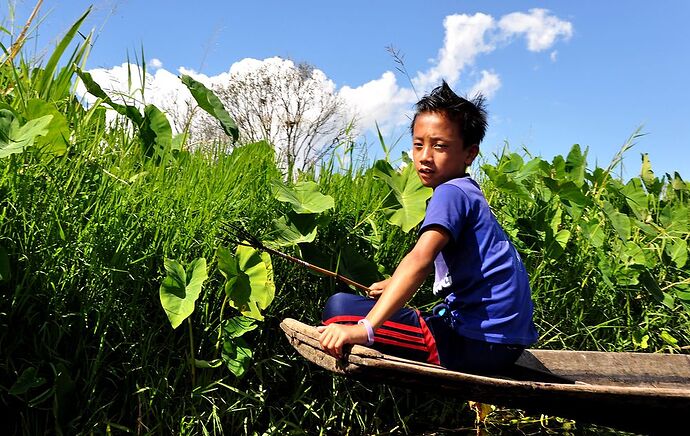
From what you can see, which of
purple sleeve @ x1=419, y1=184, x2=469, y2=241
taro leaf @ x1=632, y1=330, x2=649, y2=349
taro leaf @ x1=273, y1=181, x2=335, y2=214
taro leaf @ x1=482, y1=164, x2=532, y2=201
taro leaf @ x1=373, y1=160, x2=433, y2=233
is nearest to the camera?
purple sleeve @ x1=419, y1=184, x2=469, y2=241

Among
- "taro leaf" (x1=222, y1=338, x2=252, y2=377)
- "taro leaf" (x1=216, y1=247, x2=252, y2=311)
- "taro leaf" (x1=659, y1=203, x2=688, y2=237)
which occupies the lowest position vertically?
"taro leaf" (x1=222, y1=338, x2=252, y2=377)

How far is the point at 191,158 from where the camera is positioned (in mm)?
2326

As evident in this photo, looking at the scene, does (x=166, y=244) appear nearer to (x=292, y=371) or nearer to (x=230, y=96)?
(x=292, y=371)

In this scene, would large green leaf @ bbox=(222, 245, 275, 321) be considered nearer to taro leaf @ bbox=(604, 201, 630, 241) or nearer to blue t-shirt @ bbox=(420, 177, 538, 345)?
blue t-shirt @ bbox=(420, 177, 538, 345)

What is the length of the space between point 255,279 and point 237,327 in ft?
0.56

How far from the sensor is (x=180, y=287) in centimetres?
181

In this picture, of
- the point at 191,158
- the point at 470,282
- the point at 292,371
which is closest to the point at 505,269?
the point at 470,282

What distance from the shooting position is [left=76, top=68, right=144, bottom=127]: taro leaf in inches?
89.8

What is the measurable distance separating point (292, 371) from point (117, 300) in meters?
0.64

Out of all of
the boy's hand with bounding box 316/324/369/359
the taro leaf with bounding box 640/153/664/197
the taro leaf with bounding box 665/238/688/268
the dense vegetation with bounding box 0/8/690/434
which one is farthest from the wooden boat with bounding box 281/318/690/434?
the taro leaf with bounding box 640/153/664/197

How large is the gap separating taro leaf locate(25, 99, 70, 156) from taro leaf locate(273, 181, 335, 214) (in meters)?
0.63

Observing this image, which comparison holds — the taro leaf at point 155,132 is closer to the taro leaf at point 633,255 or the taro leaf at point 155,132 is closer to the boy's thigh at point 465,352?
the boy's thigh at point 465,352

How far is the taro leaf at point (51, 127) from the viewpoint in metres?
1.85

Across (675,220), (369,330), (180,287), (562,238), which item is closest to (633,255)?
(562,238)
